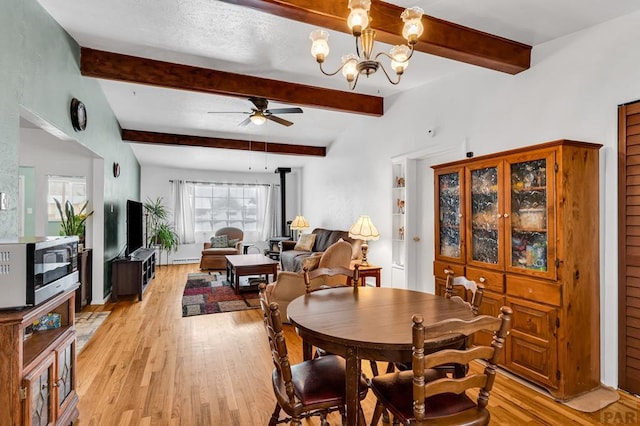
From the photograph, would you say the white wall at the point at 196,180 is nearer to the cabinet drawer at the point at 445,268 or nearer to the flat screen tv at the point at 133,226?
the flat screen tv at the point at 133,226

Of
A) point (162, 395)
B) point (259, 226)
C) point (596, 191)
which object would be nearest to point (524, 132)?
point (596, 191)

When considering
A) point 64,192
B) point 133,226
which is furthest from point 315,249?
point 64,192

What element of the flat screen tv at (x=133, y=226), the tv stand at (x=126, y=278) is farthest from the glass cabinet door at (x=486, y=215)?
the flat screen tv at (x=133, y=226)

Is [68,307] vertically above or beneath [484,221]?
beneath

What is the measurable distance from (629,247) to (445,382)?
2.06 m

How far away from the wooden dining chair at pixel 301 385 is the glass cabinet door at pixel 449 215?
1.86 m

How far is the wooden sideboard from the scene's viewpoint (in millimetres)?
1466

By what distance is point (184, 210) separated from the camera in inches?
344

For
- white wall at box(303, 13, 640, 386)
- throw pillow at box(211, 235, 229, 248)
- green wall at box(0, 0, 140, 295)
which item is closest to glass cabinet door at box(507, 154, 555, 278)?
white wall at box(303, 13, 640, 386)

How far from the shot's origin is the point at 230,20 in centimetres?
277

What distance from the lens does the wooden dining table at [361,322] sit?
1450 mm

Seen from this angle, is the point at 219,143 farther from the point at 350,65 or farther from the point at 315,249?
the point at 350,65

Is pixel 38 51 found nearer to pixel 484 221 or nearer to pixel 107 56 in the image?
pixel 107 56

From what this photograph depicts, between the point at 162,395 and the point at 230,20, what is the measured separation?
2972mm
